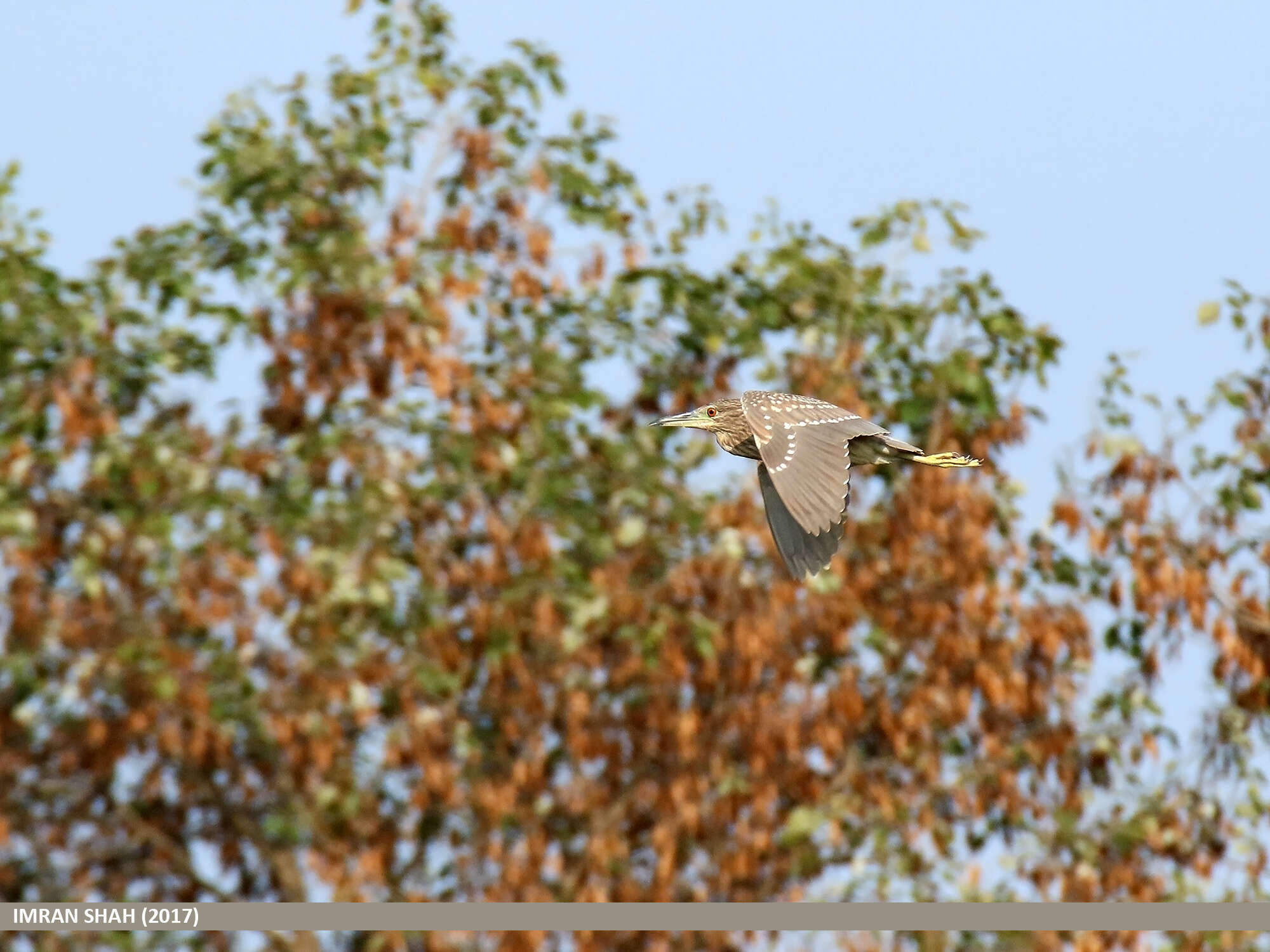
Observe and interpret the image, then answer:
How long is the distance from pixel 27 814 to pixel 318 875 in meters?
1.50

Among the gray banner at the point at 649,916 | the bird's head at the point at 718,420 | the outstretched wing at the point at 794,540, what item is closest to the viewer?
the outstretched wing at the point at 794,540

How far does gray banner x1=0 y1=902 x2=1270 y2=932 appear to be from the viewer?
30.2ft

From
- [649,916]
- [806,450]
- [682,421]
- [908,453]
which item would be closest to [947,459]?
[908,453]

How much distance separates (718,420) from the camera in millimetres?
6848

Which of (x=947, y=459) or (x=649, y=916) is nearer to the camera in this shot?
(x=947, y=459)

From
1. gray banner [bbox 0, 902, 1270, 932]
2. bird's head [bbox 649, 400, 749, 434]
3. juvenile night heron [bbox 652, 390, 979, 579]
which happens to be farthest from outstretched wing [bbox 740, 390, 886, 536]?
gray banner [bbox 0, 902, 1270, 932]

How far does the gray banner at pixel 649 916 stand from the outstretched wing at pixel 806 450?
10.5 feet

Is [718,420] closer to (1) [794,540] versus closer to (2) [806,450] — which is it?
(1) [794,540]

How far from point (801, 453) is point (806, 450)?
25 millimetres

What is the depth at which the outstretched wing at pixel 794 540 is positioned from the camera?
6.41 meters

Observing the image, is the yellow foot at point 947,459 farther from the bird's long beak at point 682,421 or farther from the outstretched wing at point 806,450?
the bird's long beak at point 682,421

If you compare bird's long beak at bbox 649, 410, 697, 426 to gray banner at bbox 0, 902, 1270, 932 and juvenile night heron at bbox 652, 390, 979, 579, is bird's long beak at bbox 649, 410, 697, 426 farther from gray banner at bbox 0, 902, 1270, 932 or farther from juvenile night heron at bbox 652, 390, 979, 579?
gray banner at bbox 0, 902, 1270, 932

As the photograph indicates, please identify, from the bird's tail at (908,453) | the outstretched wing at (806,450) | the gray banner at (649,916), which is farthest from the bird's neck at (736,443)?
the gray banner at (649,916)

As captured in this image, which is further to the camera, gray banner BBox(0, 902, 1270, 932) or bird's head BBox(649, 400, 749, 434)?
gray banner BBox(0, 902, 1270, 932)
